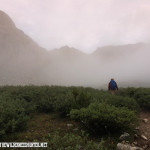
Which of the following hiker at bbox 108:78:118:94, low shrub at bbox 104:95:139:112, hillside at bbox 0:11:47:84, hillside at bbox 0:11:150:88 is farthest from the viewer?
hillside at bbox 0:11:150:88

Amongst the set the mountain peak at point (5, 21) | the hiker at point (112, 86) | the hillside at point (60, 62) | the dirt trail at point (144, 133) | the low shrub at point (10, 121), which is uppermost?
the mountain peak at point (5, 21)

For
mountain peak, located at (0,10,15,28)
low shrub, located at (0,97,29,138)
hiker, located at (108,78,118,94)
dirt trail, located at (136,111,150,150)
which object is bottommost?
dirt trail, located at (136,111,150,150)

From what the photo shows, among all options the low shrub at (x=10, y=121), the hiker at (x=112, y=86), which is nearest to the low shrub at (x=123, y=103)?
the low shrub at (x=10, y=121)

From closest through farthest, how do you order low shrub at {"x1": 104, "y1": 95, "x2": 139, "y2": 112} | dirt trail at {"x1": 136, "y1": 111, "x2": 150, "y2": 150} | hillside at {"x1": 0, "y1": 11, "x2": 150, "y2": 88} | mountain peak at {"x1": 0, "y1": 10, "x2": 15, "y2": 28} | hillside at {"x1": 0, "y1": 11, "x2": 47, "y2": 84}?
dirt trail at {"x1": 136, "y1": 111, "x2": 150, "y2": 150} < low shrub at {"x1": 104, "y1": 95, "x2": 139, "y2": 112} < hillside at {"x1": 0, "y1": 11, "x2": 47, "y2": 84} < hillside at {"x1": 0, "y1": 11, "x2": 150, "y2": 88} < mountain peak at {"x1": 0, "y1": 10, "x2": 15, "y2": 28}

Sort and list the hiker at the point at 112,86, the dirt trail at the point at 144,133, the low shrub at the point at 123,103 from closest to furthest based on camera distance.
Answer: the dirt trail at the point at 144,133 < the low shrub at the point at 123,103 < the hiker at the point at 112,86

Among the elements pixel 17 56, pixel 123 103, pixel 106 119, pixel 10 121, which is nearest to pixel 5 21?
pixel 17 56

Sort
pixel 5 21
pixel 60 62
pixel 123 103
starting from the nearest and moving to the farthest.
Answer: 1. pixel 123 103
2. pixel 60 62
3. pixel 5 21

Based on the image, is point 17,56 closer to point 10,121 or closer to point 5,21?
point 5,21

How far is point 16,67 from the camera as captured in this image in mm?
75562

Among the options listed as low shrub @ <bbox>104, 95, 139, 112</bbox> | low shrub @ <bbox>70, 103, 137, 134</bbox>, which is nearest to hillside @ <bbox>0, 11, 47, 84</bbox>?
low shrub @ <bbox>104, 95, 139, 112</bbox>

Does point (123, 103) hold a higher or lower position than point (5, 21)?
lower

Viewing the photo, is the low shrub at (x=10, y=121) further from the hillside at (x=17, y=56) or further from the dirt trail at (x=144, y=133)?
the hillside at (x=17, y=56)

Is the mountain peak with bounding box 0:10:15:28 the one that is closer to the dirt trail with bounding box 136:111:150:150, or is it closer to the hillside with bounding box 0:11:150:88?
the hillside with bounding box 0:11:150:88

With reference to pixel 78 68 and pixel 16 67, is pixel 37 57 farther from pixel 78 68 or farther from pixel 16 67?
pixel 78 68
